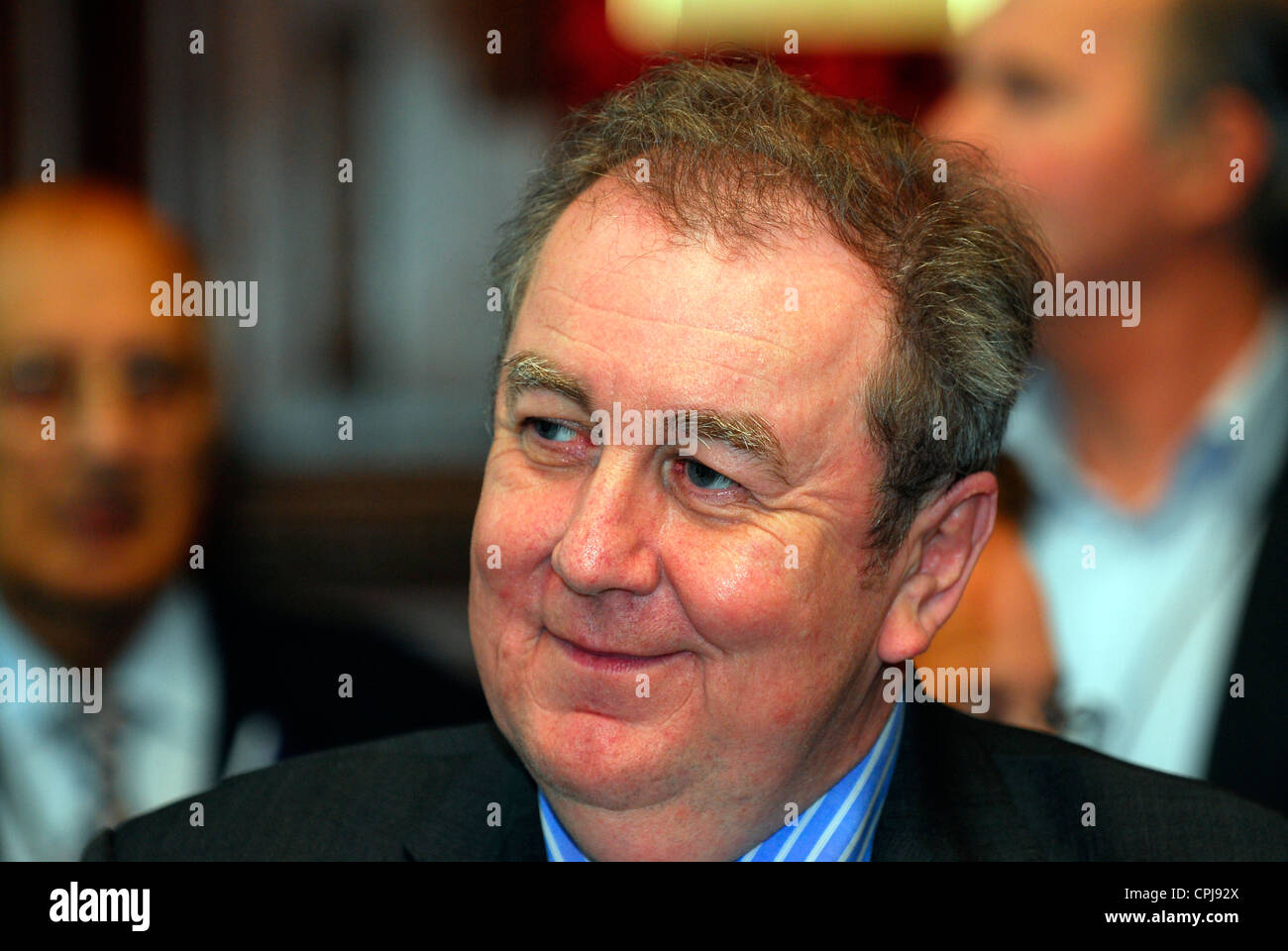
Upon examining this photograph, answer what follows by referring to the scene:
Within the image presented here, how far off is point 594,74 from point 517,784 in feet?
9.43

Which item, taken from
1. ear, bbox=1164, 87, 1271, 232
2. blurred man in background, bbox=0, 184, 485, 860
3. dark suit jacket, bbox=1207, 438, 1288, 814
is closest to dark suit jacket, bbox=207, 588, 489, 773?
blurred man in background, bbox=0, 184, 485, 860

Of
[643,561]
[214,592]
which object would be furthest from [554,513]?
[214,592]

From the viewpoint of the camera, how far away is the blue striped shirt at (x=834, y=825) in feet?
6.01

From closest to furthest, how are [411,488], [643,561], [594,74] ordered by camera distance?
1. [643,561]
2. [594,74]
3. [411,488]

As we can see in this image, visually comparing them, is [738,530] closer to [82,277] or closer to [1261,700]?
[1261,700]

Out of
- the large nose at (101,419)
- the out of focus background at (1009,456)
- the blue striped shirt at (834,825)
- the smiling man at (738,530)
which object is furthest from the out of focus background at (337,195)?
the blue striped shirt at (834,825)

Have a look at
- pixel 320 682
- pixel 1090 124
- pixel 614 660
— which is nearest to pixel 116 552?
pixel 320 682

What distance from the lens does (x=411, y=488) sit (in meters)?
4.86

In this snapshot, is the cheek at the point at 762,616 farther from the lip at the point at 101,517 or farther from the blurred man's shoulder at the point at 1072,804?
the lip at the point at 101,517

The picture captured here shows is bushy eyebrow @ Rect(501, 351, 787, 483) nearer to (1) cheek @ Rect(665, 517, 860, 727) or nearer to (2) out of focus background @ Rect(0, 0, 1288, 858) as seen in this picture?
(1) cheek @ Rect(665, 517, 860, 727)

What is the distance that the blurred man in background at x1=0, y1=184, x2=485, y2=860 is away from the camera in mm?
2957

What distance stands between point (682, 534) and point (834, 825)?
45cm
